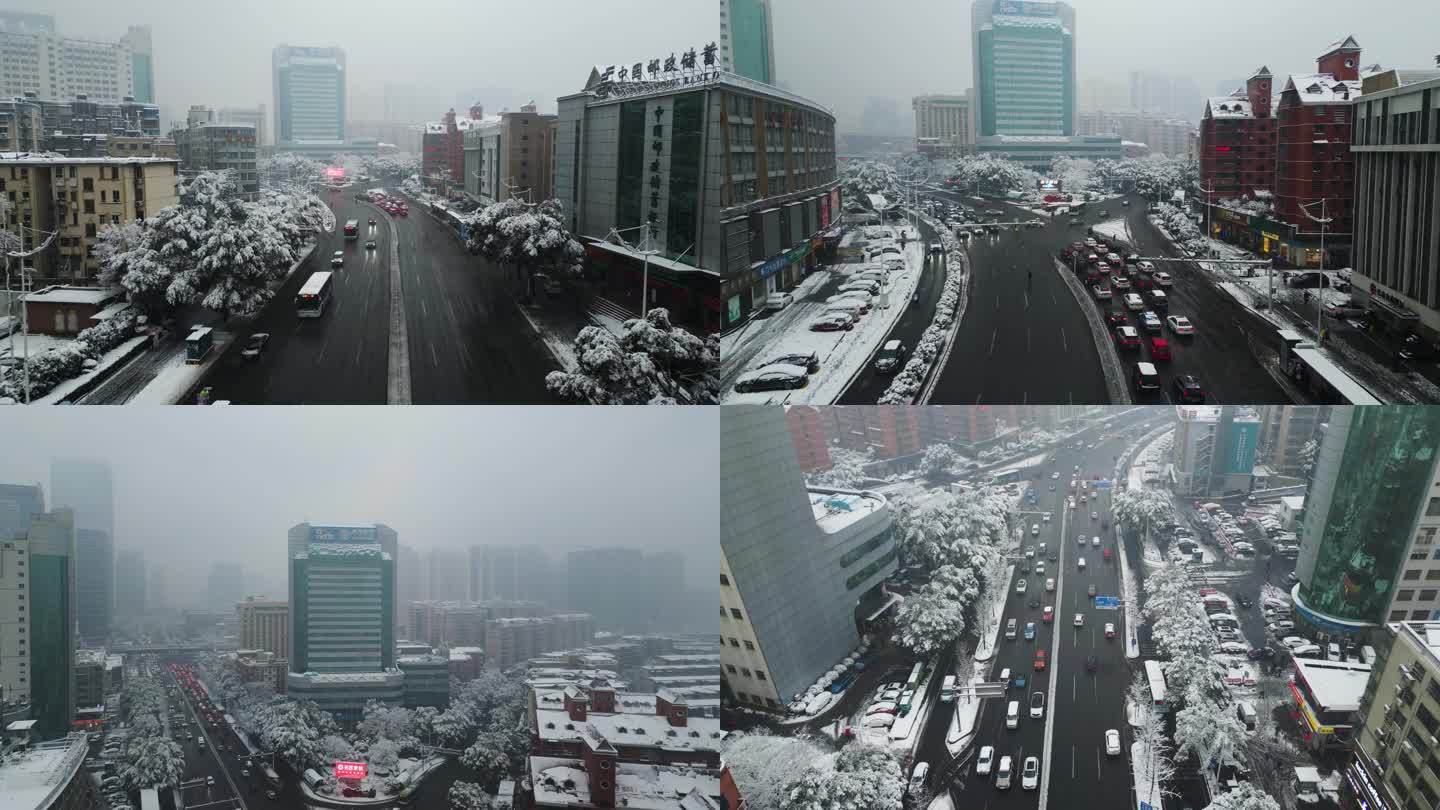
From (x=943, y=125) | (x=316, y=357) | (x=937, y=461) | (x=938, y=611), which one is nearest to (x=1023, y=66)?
(x=943, y=125)

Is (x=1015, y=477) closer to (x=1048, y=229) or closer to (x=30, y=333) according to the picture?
(x=1048, y=229)

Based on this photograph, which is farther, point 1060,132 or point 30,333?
point 1060,132

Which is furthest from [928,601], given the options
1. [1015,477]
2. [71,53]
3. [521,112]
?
[71,53]

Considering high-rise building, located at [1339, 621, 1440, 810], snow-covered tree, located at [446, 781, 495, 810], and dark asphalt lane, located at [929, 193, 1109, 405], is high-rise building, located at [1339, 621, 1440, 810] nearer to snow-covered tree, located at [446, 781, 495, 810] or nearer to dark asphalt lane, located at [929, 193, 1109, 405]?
dark asphalt lane, located at [929, 193, 1109, 405]

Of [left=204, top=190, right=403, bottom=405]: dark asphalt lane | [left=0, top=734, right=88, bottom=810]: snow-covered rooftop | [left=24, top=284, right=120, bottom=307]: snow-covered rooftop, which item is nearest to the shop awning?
[left=204, top=190, right=403, bottom=405]: dark asphalt lane

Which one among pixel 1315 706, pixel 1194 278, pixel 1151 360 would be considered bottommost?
pixel 1315 706

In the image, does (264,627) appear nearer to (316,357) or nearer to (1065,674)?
(316,357)

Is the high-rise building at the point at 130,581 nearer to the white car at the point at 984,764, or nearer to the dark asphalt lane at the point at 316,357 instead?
the dark asphalt lane at the point at 316,357

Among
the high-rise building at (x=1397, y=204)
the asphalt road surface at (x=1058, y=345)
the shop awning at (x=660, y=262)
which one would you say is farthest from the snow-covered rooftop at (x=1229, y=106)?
the shop awning at (x=660, y=262)
